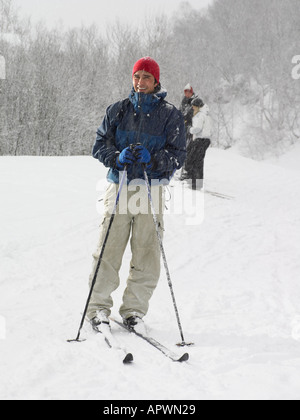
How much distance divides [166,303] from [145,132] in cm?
164

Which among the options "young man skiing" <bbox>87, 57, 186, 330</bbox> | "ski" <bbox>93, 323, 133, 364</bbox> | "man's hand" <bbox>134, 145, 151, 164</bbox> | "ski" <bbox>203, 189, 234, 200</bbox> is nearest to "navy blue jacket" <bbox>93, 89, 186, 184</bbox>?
"young man skiing" <bbox>87, 57, 186, 330</bbox>

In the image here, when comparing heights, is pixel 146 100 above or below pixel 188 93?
below

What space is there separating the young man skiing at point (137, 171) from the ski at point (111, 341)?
141 millimetres

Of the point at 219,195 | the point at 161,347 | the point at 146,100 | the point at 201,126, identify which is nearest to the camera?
the point at 161,347

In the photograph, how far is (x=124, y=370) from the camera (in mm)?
2613

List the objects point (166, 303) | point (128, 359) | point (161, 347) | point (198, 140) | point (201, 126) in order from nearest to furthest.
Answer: point (128, 359), point (161, 347), point (166, 303), point (201, 126), point (198, 140)

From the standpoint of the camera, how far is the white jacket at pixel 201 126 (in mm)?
9422

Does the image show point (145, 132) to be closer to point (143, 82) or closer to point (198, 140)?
point (143, 82)

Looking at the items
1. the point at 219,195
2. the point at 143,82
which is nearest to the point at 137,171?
the point at 143,82

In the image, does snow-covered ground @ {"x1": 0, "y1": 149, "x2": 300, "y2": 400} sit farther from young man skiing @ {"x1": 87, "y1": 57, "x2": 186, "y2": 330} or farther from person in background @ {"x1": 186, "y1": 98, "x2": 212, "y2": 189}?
person in background @ {"x1": 186, "y1": 98, "x2": 212, "y2": 189}

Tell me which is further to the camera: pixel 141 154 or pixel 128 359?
pixel 141 154

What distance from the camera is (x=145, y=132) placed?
3.36m

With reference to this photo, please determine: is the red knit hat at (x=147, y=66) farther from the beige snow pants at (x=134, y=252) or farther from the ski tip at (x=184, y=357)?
the ski tip at (x=184, y=357)

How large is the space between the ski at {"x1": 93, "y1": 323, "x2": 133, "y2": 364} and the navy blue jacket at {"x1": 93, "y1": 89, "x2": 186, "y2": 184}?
111 centimetres
